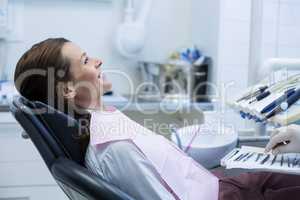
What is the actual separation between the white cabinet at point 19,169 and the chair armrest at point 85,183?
1.08 metres

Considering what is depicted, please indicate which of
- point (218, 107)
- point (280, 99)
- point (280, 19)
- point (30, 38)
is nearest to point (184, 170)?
point (280, 99)

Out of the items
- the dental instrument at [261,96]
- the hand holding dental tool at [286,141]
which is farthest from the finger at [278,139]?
the dental instrument at [261,96]

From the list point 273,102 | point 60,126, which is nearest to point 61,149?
point 60,126

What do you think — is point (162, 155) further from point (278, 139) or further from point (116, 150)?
point (278, 139)

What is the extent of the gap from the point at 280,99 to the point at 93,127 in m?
0.65

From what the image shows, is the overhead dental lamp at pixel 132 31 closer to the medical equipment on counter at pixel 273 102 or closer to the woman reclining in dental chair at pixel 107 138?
the medical equipment on counter at pixel 273 102

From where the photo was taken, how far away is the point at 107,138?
951 millimetres

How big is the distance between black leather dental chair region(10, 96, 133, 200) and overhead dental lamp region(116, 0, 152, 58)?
153 centimetres

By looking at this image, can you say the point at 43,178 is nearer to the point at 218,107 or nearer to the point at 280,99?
the point at 218,107

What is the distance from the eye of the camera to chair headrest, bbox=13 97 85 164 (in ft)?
2.99

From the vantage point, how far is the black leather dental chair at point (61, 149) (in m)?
0.81

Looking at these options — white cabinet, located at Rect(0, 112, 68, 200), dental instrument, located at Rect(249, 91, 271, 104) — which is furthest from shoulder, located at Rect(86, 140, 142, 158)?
white cabinet, located at Rect(0, 112, 68, 200)

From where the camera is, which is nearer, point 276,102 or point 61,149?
point 61,149

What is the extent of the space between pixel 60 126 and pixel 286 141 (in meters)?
0.64
